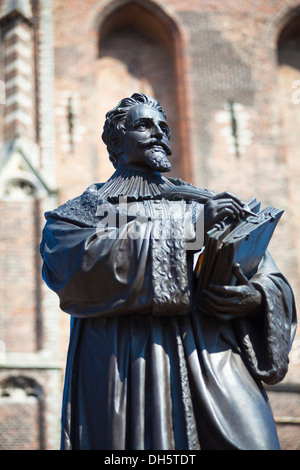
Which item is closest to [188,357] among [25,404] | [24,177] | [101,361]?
[101,361]

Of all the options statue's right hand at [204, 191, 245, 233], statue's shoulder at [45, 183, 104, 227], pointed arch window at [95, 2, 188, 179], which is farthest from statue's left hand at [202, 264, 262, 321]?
pointed arch window at [95, 2, 188, 179]

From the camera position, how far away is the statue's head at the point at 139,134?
3203mm

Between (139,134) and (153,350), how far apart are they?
2.66ft

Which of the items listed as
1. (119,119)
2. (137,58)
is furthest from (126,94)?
(119,119)

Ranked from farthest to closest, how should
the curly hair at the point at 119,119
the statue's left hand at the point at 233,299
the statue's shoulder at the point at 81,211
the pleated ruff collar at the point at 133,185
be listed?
the curly hair at the point at 119,119 < the pleated ruff collar at the point at 133,185 < the statue's shoulder at the point at 81,211 < the statue's left hand at the point at 233,299

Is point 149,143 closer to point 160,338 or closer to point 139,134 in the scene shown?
point 139,134

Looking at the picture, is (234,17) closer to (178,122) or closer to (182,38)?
(182,38)

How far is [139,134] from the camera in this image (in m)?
3.22

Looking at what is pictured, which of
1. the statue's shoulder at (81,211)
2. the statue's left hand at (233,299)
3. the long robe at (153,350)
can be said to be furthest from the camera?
the statue's shoulder at (81,211)

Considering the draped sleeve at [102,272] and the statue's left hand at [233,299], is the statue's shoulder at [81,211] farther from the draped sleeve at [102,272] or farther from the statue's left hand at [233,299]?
the statue's left hand at [233,299]

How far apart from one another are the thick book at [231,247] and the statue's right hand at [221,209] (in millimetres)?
21

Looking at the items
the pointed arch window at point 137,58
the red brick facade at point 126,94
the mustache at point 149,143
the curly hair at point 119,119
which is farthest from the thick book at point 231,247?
the pointed arch window at point 137,58

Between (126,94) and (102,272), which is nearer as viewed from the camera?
(102,272)

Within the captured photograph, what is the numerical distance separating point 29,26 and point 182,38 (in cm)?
254
